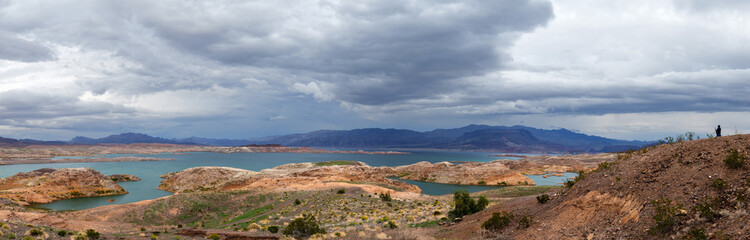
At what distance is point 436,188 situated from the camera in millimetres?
96812

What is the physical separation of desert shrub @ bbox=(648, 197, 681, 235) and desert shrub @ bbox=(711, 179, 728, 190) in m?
1.80

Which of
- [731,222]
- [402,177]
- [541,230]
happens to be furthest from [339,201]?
[402,177]

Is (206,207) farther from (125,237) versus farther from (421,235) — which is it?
(421,235)

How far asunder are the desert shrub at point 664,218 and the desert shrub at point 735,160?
3.37m

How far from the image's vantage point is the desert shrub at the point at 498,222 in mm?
22766

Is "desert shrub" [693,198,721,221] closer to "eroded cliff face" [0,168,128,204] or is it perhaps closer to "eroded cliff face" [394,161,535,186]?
"eroded cliff face" [394,161,535,186]

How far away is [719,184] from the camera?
15477 millimetres

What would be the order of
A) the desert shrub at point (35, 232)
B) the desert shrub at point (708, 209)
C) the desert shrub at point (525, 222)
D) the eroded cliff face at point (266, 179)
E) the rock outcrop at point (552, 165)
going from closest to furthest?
the desert shrub at point (708, 209), the desert shrub at point (525, 222), the desert shrub at point (35, 232), the eroded cliff face at point (266, 179), the rock outcrop at point (552, 165)

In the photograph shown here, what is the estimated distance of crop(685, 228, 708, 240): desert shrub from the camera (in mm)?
13228

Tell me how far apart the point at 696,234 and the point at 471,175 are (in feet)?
305

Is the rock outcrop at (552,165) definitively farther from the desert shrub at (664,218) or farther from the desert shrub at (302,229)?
the desert shrub at (664,218)

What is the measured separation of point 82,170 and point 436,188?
272 feet

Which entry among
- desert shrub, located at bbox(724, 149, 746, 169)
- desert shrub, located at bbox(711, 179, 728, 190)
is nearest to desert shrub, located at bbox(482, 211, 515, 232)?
desert shrub, located at bbox(711, 179, 728, 190)

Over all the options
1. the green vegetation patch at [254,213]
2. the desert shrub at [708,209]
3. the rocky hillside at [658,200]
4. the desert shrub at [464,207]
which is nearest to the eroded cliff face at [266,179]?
the green vegetation patch at [254,213]
